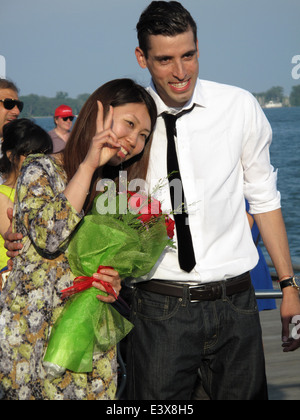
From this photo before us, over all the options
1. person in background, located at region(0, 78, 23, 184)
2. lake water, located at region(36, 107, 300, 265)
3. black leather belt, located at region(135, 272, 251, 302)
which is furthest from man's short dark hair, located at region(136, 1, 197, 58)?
person in background, located at region(0, 78, 23, 184)

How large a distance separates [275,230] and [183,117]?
0.66m

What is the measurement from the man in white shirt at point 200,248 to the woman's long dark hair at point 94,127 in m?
0.08

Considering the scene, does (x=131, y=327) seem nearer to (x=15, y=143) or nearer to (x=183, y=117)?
(x=183, y=117)

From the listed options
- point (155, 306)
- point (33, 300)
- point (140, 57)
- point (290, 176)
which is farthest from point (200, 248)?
point (290, 176)

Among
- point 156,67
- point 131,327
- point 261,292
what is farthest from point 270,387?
point 156,67

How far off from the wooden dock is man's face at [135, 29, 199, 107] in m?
2.75

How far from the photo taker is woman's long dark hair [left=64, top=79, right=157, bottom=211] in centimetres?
266

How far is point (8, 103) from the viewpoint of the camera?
629 cm

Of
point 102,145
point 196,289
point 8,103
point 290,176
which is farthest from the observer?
point 290,176

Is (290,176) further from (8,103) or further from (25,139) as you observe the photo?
(25,139)

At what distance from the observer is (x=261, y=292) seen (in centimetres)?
381

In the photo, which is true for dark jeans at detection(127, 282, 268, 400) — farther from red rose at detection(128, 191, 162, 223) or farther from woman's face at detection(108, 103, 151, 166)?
woman's face at detection(108, 103, 151, 166)

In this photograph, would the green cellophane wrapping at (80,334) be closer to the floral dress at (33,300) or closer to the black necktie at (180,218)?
the floral dress at (33,300)

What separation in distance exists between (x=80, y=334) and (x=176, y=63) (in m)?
1.18
